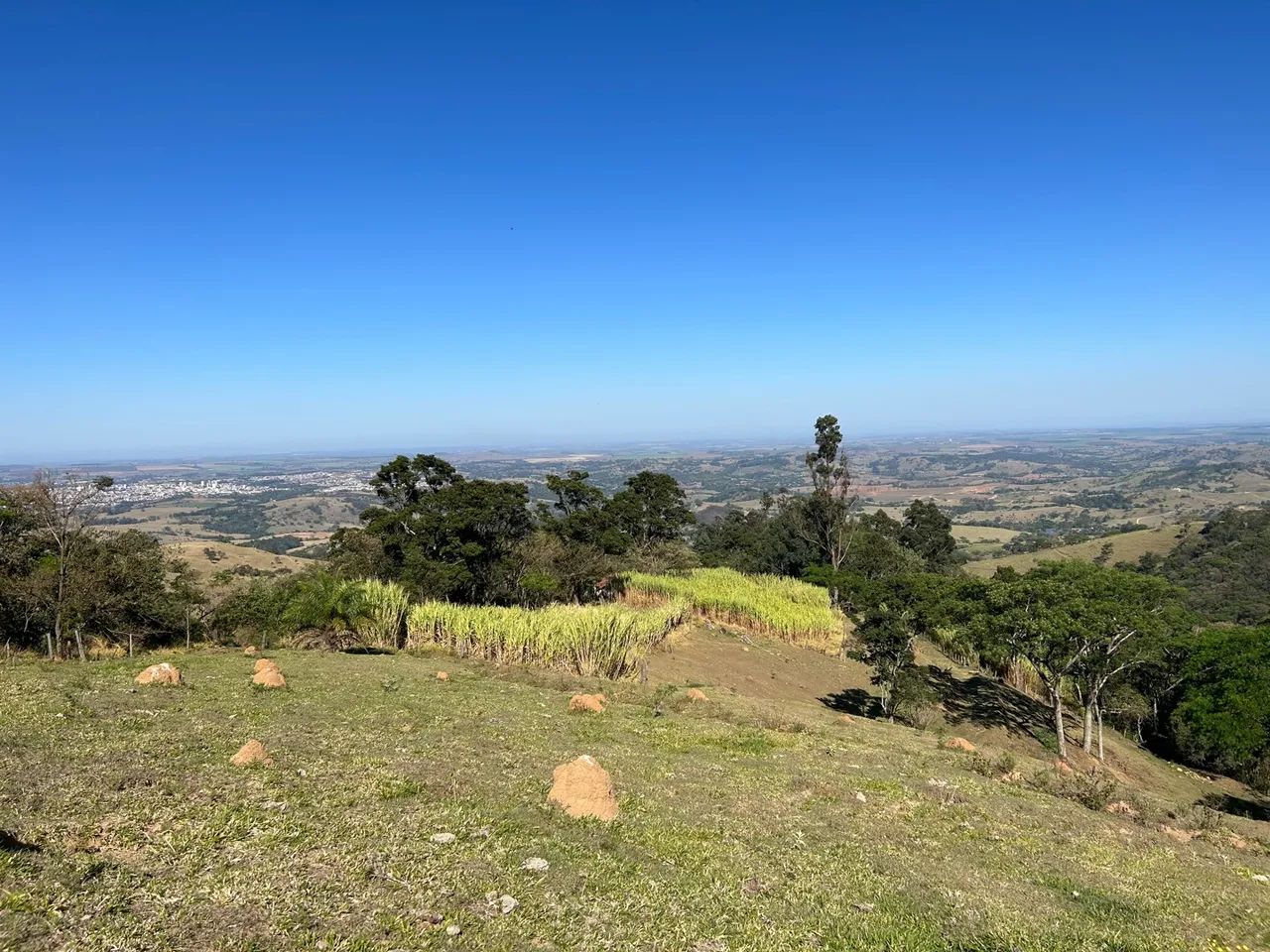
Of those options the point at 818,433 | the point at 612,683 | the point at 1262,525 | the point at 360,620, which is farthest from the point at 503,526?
the point at 1262,525

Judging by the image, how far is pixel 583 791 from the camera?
26.4 feet

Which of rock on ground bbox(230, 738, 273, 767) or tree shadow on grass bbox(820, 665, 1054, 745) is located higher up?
rock on ground bbox(230, 738, 273, 767)

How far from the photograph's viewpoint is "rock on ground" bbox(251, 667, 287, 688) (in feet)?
40.8

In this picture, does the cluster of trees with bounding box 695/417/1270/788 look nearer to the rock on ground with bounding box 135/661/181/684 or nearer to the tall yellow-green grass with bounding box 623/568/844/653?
the tall yellow-green grass with bounding box 623/568/844/653

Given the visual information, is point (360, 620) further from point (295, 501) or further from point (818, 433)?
point (295, 501)

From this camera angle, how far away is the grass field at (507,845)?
16.6 feet

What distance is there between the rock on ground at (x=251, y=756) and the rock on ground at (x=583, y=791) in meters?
3.56

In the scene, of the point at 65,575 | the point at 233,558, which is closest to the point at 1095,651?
the point at 65,575

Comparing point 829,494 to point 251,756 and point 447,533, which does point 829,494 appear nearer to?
point 447,533

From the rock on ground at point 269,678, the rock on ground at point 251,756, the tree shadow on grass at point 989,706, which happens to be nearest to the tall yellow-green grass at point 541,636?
the rock on ground at point 269,678

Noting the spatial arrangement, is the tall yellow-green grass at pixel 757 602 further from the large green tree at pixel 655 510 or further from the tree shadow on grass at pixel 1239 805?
the tree shadow on grass at pixel 1239 805

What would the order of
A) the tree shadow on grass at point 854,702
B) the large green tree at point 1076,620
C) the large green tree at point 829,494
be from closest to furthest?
the large green tree at point 1076,620 → the tree shadow on grass at point 854,702 → the large green tree at point 829,494

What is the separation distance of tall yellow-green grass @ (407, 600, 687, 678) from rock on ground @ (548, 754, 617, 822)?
1172 cm

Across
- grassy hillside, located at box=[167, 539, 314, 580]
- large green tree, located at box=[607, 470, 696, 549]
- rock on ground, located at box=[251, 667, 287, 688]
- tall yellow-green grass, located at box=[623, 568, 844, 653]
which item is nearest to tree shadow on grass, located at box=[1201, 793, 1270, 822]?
tall yellow-green grass, located at box=[623, 568, 844, 653]
